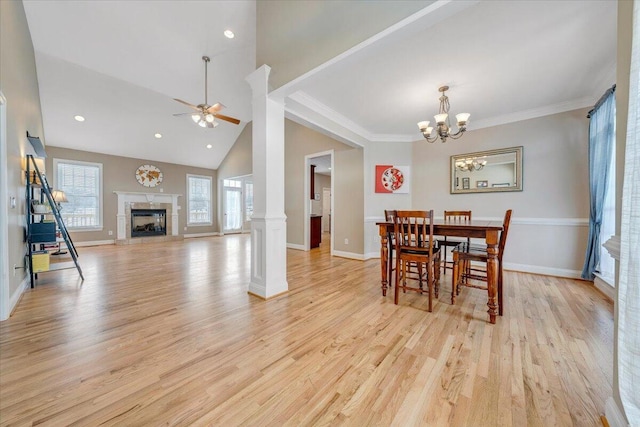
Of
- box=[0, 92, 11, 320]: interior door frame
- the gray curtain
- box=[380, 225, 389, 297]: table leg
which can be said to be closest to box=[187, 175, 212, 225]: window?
box=[0, 92, 11, 320]: interior door frame

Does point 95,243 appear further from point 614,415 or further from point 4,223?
point 614,415

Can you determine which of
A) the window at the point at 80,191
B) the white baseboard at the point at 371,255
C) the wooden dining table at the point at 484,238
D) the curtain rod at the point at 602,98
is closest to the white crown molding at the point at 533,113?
the curtain rod at the point at 602,98

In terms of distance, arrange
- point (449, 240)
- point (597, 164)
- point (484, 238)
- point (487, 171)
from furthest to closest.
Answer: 1. point (487, 171)
2. point (449, 240)
3. point (597, 164)
4. point (484, 238)

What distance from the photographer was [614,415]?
3.25 ft

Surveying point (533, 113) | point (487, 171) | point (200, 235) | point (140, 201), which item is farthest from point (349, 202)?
point (140, 201)

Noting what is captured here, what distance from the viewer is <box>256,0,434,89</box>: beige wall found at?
70.3 inches

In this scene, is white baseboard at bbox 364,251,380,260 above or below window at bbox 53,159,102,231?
below

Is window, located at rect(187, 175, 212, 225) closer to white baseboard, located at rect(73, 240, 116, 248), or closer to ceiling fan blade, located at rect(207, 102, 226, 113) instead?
white baseboard, located at rect(73, 240, 116, 248)

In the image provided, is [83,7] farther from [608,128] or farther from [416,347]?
[608,128]

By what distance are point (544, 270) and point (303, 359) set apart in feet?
13.3

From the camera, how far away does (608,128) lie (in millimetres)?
2680

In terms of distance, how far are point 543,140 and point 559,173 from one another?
0.55 metres

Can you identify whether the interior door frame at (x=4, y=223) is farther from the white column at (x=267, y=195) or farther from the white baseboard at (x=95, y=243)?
the white baseboard at (x=95, y=243)

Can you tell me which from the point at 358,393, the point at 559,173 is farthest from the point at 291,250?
the point at 559,173
